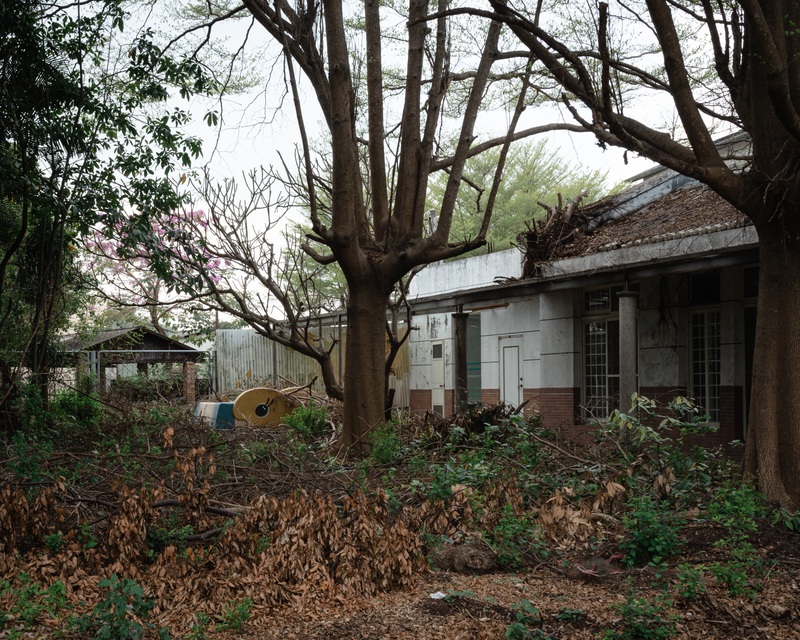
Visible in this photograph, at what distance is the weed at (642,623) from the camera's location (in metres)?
3.77

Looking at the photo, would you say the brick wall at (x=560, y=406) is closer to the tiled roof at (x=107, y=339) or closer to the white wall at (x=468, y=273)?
the white wall at (x=468, y=273)

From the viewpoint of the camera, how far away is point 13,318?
35.4 feet

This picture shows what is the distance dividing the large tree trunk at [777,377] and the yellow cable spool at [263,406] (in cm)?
897

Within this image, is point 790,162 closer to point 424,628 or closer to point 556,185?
point 424,628

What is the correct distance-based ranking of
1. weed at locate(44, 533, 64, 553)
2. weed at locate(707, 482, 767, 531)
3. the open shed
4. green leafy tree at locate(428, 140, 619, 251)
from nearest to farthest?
weed at locate(44, 533, 64, 553)
weed at locate(707, 482, 767, 531)
the open shed
green leafy tree at locate(428, 140, 619, 251)

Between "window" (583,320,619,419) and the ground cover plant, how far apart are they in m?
5.55

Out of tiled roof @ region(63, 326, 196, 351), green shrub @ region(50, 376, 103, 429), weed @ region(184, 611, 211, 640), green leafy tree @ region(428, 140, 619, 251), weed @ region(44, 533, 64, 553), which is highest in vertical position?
green leafy tree @ region(428, 140, 619, 251)

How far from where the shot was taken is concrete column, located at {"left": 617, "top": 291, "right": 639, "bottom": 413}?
1030 cm

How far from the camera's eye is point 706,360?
11109 millimetres

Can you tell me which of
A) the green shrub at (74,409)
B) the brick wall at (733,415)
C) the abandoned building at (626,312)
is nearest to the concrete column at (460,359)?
the abandoned building at (626,312)

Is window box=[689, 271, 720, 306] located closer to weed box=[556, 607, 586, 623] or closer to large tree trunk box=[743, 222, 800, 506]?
large tree trunk box=[743, 222, 800, 506]

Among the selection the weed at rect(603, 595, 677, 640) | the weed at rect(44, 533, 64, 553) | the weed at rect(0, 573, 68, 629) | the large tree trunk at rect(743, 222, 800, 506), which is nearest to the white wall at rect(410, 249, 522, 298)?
the large tree trunk at rect(743, 222, 800, 506)

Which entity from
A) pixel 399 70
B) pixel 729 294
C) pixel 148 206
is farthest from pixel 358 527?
pixel 399 70

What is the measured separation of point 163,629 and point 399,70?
10.7 m
